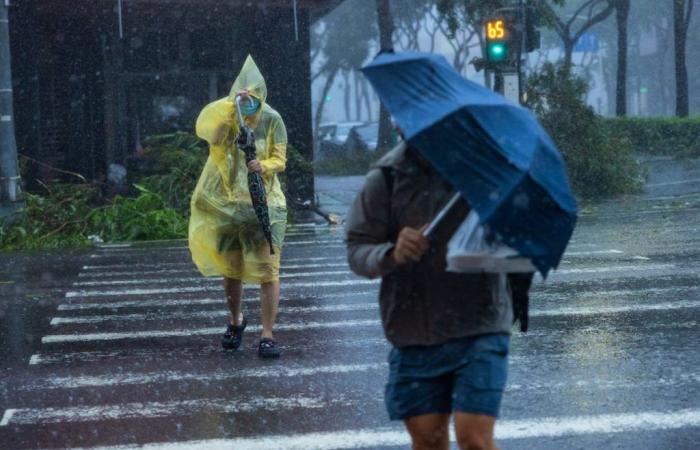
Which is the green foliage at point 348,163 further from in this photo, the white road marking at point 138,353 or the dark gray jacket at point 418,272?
the dark gray jacket at point 418,272

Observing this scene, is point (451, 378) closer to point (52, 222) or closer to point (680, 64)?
point (52, 222)

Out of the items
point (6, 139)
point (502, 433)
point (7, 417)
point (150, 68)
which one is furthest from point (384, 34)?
point (502, 433)

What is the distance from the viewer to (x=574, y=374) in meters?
7.04

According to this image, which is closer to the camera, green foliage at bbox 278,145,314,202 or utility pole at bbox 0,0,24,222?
utility pole at bbox 0,0,24,222

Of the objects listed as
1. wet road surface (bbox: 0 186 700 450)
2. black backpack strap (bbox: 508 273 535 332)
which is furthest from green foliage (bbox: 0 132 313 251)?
black backpack strap (bbox: 508 273 535 332)

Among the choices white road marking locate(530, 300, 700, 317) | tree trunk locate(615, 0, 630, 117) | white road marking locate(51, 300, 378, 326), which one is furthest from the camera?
tree trunk locate(615, 0, 630, 117)

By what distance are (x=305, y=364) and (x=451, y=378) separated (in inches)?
147

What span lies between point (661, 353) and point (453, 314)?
4048mm

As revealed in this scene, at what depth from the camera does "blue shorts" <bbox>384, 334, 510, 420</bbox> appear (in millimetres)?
3816

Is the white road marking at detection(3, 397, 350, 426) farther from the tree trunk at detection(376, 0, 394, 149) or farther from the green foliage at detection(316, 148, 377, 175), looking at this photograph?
the green foliage at detection(316, 148, 377, 175)

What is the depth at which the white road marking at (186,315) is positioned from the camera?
9.77 metres

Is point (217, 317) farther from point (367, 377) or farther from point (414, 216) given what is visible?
point (414, 216)

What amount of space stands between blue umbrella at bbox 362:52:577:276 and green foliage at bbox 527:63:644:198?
19.0 m

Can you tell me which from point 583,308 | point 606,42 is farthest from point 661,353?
point 606,42
